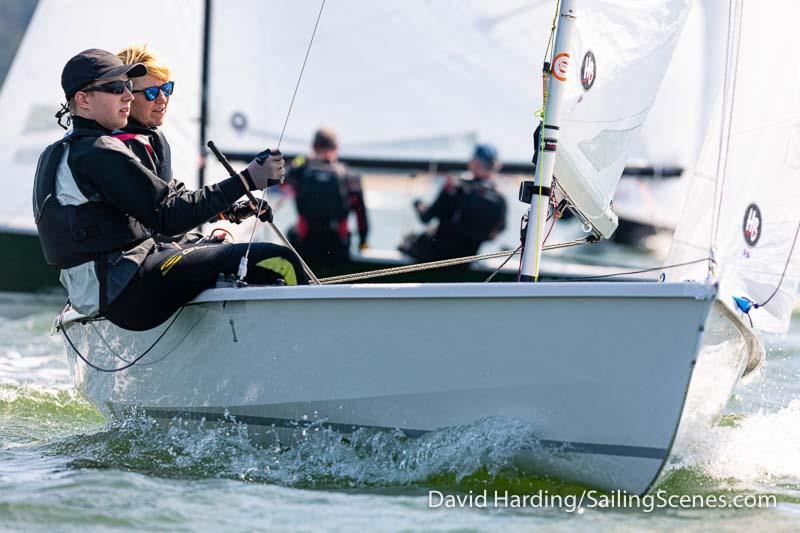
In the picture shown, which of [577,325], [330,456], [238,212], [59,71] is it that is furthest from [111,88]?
[59,71]

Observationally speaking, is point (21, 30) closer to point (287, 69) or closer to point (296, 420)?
point (287, 69)

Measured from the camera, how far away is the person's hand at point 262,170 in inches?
129

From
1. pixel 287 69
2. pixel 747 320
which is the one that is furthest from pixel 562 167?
pixel 287 69

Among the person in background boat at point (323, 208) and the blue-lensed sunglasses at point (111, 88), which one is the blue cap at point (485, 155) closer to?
the person in background boat at point (323, 208)

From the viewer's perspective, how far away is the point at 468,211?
698cm

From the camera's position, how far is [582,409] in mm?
2943

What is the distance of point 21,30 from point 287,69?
2856cm

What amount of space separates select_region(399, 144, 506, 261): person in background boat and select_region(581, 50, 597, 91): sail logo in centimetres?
354

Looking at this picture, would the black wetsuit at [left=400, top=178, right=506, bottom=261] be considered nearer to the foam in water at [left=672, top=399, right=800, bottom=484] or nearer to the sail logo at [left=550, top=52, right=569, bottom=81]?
the foam in water at [left=672, top=399, right=800, bottom=484]

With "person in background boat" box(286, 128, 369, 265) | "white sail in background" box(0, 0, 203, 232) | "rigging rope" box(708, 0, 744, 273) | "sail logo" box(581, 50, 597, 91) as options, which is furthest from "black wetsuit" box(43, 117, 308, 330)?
"white sail in background" box(0, 0, 203, 232)

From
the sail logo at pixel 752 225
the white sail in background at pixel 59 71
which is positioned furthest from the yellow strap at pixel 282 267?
the white sail in background at pixel 59 71

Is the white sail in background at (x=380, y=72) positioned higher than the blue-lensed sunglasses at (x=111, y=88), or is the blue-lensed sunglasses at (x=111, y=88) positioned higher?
the white sail in background at (x=380, y=72)

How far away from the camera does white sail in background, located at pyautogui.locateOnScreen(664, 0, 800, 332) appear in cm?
327

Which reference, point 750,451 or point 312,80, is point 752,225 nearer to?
point 750,451
